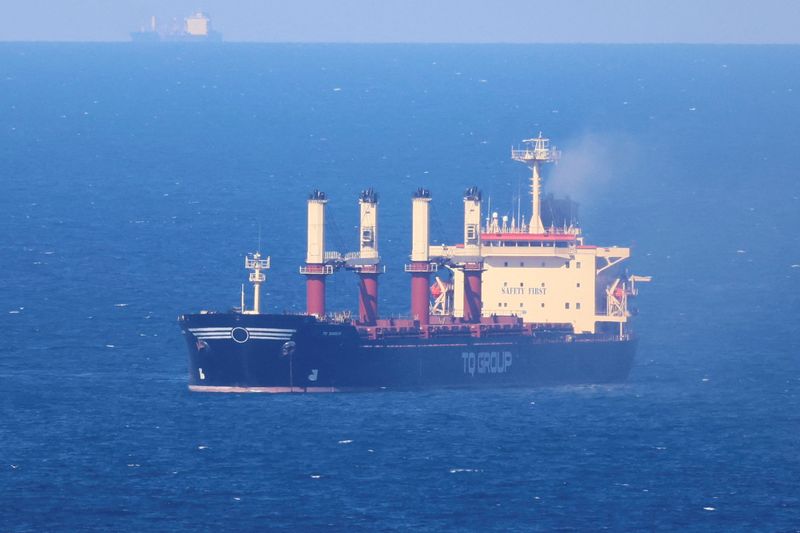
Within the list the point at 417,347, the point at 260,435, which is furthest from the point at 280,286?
the point at 260,435

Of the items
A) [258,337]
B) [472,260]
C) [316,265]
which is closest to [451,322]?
[472,260]

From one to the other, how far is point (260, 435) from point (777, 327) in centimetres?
4281

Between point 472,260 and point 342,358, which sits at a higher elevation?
point 472,260

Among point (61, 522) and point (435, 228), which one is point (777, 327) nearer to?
point (435, 228)

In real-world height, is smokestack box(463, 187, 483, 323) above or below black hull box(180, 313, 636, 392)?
above

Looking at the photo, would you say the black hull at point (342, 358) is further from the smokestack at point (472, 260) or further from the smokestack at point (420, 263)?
the smokestack at point (420, 263)

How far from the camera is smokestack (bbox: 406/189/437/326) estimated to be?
114 m

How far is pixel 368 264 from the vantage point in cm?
11331

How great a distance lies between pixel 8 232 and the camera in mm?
163500

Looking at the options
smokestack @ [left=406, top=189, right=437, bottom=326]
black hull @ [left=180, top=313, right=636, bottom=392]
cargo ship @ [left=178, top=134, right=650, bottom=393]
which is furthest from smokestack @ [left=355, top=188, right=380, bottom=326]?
black hull @ [left=180, top=313, right=636, bottom=392]

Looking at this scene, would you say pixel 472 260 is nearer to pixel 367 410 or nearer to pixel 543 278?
pixel 543 278

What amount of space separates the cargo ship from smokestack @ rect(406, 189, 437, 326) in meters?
0.06

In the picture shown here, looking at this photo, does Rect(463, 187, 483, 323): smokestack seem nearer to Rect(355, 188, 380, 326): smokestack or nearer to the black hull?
the black hull

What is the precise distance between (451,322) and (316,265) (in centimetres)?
890
